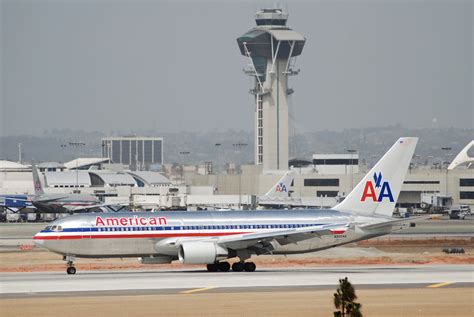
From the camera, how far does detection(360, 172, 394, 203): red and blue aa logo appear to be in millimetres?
60125

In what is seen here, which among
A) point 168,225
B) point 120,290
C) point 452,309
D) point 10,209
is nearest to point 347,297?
point 452,309

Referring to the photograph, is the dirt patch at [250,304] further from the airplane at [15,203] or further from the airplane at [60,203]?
the airplane at [15,203]

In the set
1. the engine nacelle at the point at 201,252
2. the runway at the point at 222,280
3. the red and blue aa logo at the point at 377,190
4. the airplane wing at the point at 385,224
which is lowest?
the runway at the point at 222,280

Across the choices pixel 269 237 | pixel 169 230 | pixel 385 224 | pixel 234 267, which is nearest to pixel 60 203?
pixel 169 230

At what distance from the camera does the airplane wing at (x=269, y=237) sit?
56438 mm

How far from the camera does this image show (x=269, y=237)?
185 ft

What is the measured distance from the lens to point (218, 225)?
5788 cm

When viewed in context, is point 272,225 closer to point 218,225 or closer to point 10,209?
point 218,225

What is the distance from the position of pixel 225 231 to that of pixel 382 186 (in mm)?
9679

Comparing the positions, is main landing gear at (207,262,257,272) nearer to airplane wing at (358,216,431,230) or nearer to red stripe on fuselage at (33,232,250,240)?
red stripe on fuselage at (33,232,250,240)

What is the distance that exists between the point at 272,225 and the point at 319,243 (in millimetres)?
2953

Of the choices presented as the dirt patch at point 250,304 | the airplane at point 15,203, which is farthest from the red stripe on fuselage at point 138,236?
the airplane at point 15,203

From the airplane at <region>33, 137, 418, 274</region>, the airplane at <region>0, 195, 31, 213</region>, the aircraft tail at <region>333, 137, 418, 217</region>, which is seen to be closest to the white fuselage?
the airplane at <region>33, 137, 418, 274</region>

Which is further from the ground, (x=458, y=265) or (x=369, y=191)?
(x=369, y=191)
